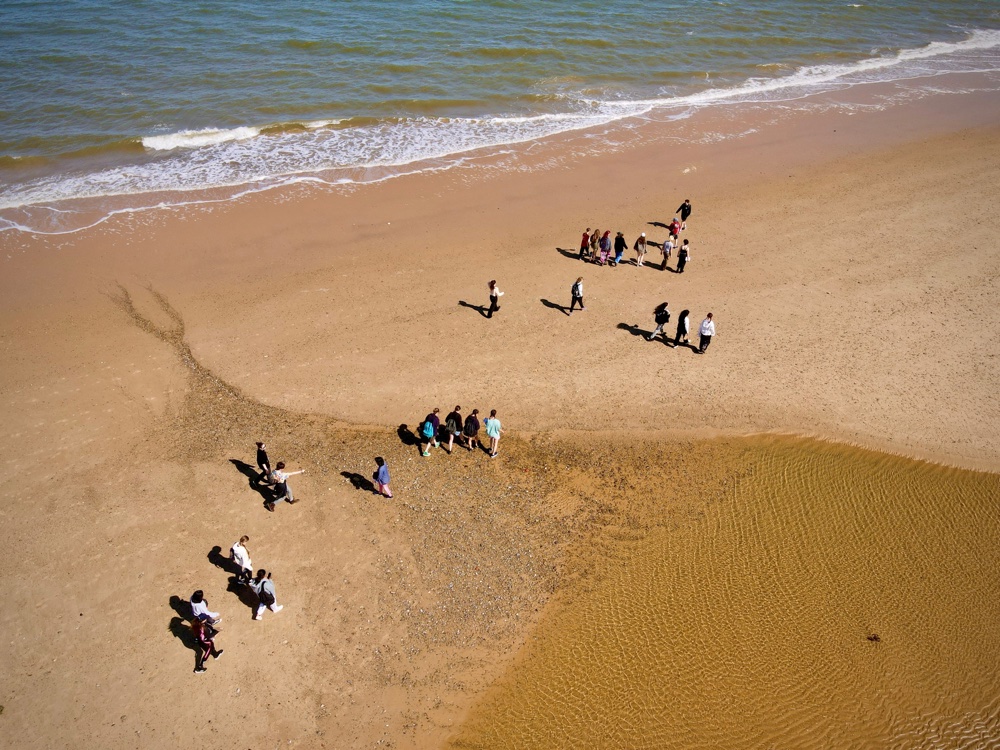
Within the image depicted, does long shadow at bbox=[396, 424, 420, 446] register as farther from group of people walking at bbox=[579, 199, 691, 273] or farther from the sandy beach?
group of people walking at bbox=[579, 199, 691, 273]

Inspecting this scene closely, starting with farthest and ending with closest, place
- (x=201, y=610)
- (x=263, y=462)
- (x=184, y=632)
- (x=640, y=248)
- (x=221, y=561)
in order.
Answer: (x=640, y=248) < (x=263, y=462) < (x=221, y=561) < (x=184, y=632) < (x=201, y=610)

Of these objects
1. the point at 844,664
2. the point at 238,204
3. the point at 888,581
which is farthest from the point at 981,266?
the point at 238,204

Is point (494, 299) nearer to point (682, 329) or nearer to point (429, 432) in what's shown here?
point (682, 329)

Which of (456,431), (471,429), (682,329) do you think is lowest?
(456,431)

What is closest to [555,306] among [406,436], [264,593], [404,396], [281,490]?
[404,396]

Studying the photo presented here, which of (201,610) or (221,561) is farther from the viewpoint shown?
(221,561)

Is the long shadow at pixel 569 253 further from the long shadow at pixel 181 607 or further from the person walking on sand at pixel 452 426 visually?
the long shadow at pixel 181 607

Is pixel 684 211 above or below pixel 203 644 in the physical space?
above

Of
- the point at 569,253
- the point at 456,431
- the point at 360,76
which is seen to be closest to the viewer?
the point at 456,431
